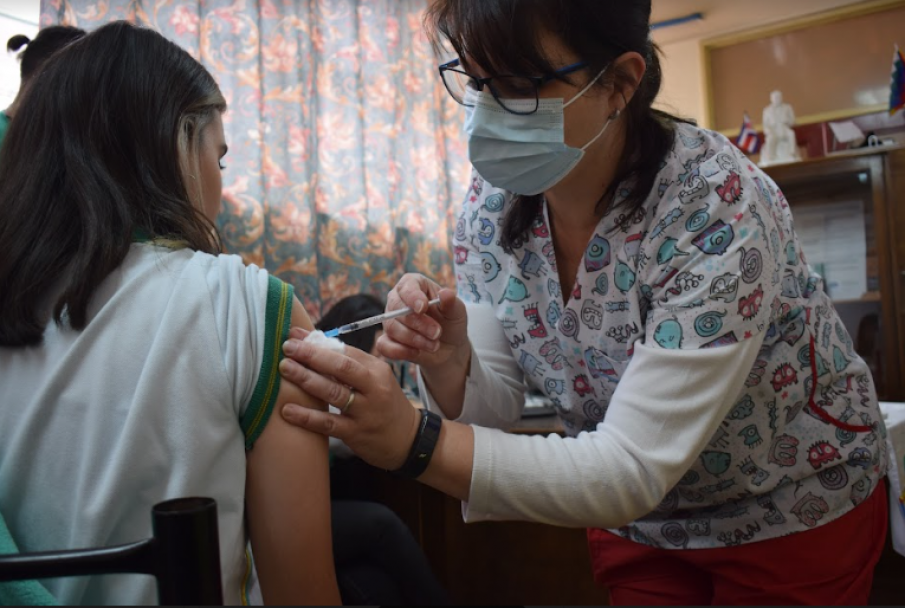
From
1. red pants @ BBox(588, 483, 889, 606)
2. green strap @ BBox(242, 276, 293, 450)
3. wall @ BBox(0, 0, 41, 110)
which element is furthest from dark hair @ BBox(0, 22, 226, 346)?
wall @ BBox(0, 0, 41, 110)

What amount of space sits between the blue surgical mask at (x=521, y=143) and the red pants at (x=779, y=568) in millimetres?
664

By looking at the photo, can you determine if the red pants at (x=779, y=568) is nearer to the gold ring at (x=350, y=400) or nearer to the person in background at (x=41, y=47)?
the gold ring at (x=350, y=400)

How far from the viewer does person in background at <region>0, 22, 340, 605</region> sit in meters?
0.79

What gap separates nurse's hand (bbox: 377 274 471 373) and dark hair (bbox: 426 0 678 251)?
0.30m

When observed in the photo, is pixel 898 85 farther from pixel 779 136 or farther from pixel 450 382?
pixel 450 382

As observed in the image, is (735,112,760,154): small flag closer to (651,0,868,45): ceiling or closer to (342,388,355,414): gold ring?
(651,0,868,45): ceiling

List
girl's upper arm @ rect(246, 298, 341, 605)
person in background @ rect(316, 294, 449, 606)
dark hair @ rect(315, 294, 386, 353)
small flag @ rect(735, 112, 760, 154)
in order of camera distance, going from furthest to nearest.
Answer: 1. small flag @ rect(735, 112, 760, 154)
2. dark hair @ rect(315, 294, 386, 353)
3. person in background @ rect(316, 294, 449, 606)
4. girl's upper arm @ rect(246, 298, 341, 605)

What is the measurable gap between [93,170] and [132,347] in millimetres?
271

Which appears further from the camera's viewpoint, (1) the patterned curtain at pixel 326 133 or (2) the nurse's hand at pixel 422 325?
(1) the patterned curtain at pixel 326 133

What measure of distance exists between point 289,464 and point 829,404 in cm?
83

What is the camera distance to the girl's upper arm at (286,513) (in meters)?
0.88

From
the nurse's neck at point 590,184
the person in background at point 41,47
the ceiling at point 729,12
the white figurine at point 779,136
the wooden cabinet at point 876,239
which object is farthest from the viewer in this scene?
the ceiling at point 729,12

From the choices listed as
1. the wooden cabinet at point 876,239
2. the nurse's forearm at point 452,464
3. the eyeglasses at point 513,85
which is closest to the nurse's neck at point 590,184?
the eyeglasses at point 513,85

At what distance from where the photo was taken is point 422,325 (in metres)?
1.09
